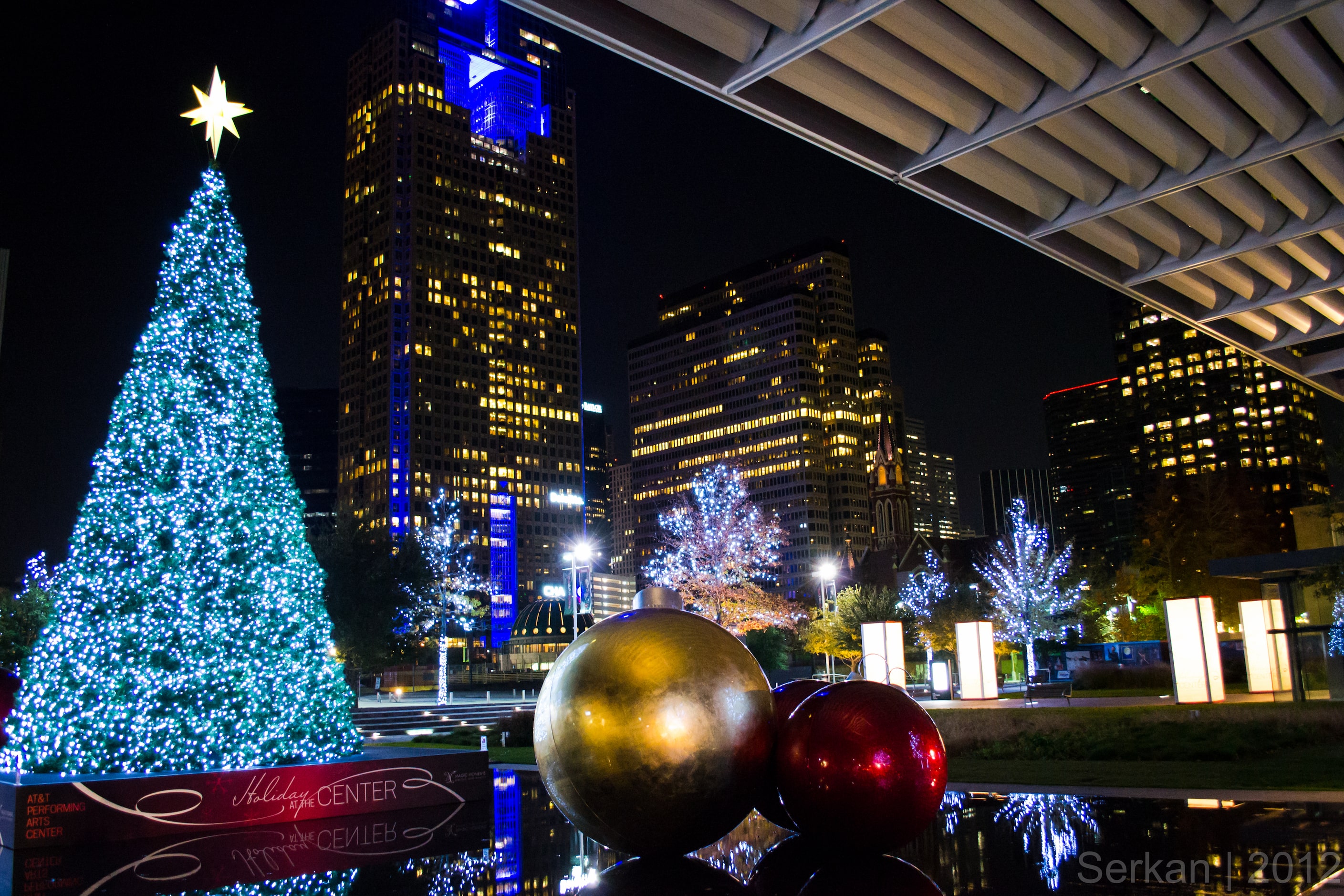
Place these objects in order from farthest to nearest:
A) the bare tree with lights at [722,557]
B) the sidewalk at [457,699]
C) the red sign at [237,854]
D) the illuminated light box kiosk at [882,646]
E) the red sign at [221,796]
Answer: the bare tree with lights at [722,557] < the sidewalk at [457,699] < the illuminated light box kiosk at [882,646] < the red sign at [221,796] < the red sign at [237,854]

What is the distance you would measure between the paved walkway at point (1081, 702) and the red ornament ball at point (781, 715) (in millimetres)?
14204

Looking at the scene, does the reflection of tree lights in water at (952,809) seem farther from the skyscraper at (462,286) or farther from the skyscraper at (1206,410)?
the skyscraper at (1206,410)

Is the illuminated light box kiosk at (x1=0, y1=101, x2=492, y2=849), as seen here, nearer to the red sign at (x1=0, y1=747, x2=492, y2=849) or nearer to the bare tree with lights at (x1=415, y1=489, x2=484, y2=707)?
the red sign at (x1=0, y1=747, x2=492, y2=849)

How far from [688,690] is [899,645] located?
19.3 m

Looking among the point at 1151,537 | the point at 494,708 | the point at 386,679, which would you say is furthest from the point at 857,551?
the point at 494,708

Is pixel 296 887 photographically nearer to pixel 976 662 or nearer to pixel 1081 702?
pixel 976 662

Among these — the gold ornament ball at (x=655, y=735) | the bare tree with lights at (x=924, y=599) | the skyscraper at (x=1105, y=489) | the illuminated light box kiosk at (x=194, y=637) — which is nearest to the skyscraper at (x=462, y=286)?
the skyscraper at (x=1105, y=489)

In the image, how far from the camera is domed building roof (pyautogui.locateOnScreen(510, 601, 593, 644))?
81250 mm

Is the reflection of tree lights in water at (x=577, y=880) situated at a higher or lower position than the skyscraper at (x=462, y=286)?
lower

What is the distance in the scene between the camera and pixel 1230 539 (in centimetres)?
6322

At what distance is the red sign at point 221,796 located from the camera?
36.3 ft

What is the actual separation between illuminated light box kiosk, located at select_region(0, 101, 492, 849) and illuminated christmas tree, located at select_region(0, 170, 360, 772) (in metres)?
0.02

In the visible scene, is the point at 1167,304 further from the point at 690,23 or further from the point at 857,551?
the point at 857,551

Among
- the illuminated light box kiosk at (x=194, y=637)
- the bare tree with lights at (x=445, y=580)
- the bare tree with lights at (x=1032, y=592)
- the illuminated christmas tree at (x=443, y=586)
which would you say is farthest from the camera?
the bare tree with lights at (x=1032, y=592)
